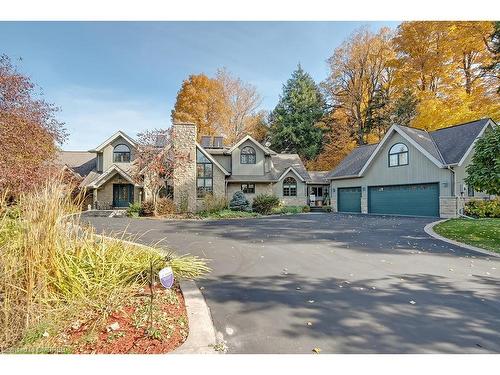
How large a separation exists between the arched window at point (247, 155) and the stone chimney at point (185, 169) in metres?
4.72

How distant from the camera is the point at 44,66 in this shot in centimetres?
798

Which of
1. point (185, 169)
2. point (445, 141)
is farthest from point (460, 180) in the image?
point (185, 169)

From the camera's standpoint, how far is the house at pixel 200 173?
20.4 m

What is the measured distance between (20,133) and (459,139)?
20.9 metres

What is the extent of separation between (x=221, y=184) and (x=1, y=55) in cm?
1529

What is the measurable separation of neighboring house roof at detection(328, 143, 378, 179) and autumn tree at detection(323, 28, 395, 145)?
7.54 meters

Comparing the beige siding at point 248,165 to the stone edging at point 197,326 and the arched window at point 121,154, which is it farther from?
the stone edging at point 197,326

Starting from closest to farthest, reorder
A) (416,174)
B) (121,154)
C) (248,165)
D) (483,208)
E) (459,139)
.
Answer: (483,208) < (459,139) < (416,174) < (248,165) < (121,154)

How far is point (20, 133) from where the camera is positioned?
8164 mm

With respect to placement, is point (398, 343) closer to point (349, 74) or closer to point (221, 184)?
point (221, 184)

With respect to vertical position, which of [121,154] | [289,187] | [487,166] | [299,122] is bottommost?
[289,187]

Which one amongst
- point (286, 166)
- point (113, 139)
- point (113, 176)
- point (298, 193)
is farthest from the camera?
point (286, 166)

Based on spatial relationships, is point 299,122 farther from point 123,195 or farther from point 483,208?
point 483,208

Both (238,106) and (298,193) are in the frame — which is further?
(238,106)
